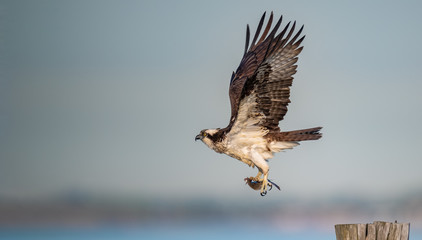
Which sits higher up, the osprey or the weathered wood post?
the osprey

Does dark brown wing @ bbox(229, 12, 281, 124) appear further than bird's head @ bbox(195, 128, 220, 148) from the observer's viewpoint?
Yes

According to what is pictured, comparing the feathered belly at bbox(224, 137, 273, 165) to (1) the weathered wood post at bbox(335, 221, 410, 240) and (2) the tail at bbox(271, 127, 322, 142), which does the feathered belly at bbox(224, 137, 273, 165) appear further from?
(1) the weathered wood post at bbox(335, 221, 410, 240)

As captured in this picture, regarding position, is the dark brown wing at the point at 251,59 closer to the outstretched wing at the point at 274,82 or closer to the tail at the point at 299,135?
the outstretched wing at the point at 274,82

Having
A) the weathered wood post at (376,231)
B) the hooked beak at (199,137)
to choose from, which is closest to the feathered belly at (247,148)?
the hooked beak at (199,137)

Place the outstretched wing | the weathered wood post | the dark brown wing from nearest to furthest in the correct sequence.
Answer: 1. the weathered wood post
2. the outstretched wing
3. the dark brown wing

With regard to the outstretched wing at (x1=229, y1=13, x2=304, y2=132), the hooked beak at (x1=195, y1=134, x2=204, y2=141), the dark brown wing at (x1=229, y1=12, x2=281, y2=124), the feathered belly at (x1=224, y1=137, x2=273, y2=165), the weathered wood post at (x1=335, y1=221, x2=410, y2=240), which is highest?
the dark brown wing at (x1=229, y1=12, x2=281, y2=124)

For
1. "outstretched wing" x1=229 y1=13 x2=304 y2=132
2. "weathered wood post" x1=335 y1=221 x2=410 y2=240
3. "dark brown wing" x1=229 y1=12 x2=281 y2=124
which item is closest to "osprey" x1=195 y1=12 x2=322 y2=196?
"outstretched wing" x1=229 y1=13 x2=304 y2=132

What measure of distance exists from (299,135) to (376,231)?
14.7 feet

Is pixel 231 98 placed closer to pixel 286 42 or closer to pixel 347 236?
pixel 286 42

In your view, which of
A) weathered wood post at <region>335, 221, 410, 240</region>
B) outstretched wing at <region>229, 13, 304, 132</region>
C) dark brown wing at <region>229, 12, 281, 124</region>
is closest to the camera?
weathered wood post at <region>335, 221, 410, 240</region>

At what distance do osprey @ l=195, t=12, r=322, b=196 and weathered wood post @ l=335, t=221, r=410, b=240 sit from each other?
3909mm

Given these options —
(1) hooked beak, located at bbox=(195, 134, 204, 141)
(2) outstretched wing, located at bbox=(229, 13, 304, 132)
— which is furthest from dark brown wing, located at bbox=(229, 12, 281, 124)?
(1) hooked beak, located at bbox=(195, 134, 204, 141)

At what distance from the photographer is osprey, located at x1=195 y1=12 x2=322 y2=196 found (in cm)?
1033

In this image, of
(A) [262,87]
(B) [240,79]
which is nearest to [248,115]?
(A) [262,87]
